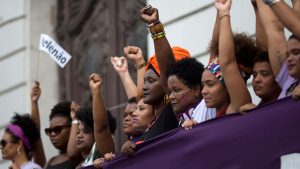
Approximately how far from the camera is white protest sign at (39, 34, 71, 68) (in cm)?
914

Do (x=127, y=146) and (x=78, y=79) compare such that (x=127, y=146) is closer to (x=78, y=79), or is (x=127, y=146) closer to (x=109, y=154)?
(x=109, y=154)

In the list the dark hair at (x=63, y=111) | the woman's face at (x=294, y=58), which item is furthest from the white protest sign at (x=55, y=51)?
the woman's face at (x=294, y=58)

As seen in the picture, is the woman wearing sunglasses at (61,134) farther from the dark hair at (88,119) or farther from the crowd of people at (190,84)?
the dark hair at (88,119)

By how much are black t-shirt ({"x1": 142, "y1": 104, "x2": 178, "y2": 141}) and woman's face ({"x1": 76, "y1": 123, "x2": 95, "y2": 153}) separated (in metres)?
1.12

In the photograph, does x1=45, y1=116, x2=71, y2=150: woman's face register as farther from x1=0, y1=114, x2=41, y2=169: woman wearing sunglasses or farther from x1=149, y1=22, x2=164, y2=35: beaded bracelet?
x1=149, y1=22, x2=164, y2=35: beaded bracelet

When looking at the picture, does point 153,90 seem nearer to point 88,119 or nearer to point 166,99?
point 166,99

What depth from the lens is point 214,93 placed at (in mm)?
6172

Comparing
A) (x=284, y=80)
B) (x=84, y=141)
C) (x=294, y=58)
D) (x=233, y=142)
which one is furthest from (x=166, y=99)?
(x=294, y=58)

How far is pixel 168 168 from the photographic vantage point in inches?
248

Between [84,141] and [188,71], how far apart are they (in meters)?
1.56

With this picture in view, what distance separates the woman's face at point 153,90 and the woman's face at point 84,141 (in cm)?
109

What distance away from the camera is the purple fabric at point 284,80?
5.64 meters

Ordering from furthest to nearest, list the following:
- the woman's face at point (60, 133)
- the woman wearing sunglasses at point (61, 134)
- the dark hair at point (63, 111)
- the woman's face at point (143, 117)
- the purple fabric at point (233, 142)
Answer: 1. the dark hair at point (63, 111)
2. the woman's face at point (60, 133)
3. the woman wearing sunglasses at point (61, 134)
4. the woman's face at point (143, 117)
5. the purple fabric at point (233, 142)

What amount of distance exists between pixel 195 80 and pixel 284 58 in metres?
1.04
